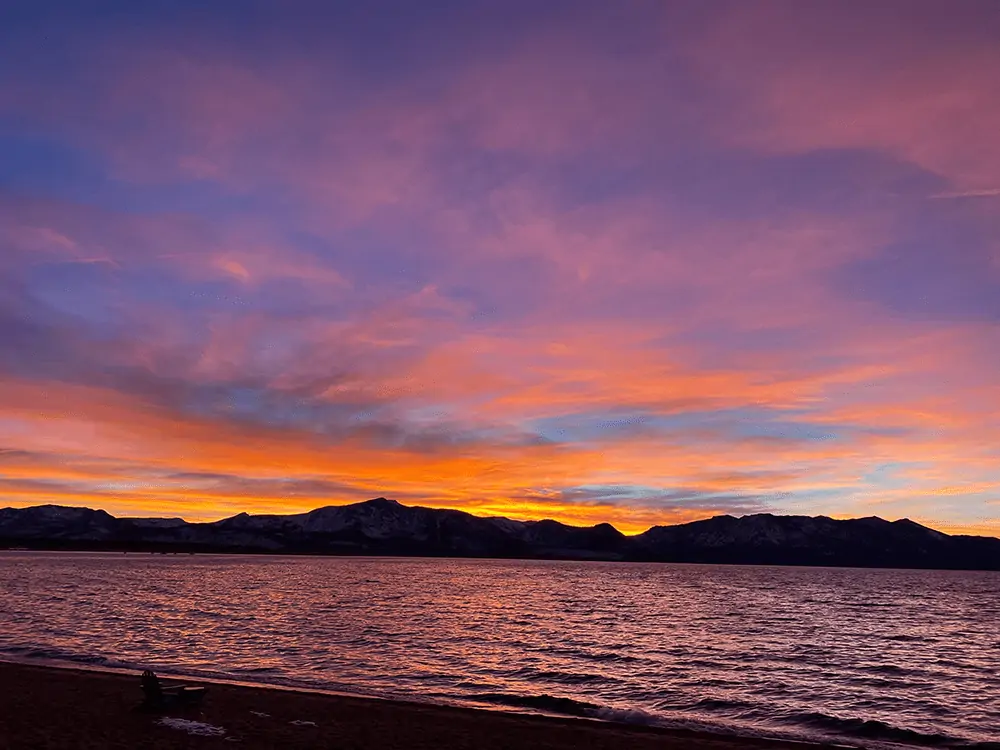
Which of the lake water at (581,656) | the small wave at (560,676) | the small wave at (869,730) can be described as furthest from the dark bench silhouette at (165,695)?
the small wave at (869,730)

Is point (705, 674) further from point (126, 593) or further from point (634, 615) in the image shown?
point (126, 593)

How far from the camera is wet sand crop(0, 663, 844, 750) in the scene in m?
25.1

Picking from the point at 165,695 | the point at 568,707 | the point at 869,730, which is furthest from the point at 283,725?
the point at 869,730

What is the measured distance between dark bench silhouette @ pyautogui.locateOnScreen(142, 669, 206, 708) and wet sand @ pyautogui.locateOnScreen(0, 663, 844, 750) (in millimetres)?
555

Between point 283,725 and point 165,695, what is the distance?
5.31 m

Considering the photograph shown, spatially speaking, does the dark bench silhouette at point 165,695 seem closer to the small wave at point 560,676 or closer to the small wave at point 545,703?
the small wave at point 545,703

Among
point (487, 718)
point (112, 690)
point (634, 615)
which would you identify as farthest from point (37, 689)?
point (634, 615)

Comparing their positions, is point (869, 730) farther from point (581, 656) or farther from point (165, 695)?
point (165, 695)

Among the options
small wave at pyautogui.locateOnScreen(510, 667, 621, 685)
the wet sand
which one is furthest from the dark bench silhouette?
small wave at pyautogui.locateOnScreen(510, 667, 621, 685)

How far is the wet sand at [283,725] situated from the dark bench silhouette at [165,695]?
55 cm

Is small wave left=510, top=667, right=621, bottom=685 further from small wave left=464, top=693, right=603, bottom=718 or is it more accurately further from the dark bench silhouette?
the dark bench silhouette

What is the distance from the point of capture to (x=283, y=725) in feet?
92.8

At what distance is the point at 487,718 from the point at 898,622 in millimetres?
94865

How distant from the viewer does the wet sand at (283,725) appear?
82.4ft
